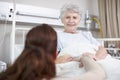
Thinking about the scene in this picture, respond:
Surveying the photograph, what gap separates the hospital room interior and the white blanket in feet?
2.97

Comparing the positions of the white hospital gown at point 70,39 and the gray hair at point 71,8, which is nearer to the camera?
the white hospital gown at point 70,39

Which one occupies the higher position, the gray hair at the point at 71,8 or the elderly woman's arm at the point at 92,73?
the gray hair at the point at 71,8

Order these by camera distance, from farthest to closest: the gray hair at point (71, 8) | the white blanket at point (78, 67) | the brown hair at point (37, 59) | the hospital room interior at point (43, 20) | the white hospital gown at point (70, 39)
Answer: the hospital room interior at point (43, 20) → the gray hair at point (71, 8) → the white hospital gown at point (70, 39) → the white blanket at point (78, 67) → the brown hair at point (37, 59)

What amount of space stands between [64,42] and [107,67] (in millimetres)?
450

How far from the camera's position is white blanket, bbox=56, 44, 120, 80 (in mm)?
1246

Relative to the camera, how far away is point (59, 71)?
4.10 ft

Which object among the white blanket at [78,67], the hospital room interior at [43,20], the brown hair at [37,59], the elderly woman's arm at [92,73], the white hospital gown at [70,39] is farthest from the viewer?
the hospital room interior at [43,20]

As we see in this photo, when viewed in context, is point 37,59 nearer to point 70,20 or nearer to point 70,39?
point 70,39

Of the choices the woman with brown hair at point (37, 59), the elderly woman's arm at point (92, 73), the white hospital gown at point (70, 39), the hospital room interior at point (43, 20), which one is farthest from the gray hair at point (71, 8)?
the woman with brown hair at point (37, 59)

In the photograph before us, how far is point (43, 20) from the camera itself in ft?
9.32

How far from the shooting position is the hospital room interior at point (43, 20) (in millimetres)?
2510

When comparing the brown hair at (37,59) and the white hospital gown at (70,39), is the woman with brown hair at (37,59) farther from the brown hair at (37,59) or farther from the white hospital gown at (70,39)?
the white hospital gown at (70,39)

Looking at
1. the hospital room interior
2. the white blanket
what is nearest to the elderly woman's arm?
the white blanket

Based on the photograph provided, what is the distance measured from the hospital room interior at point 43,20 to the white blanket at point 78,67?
0.90 metres
